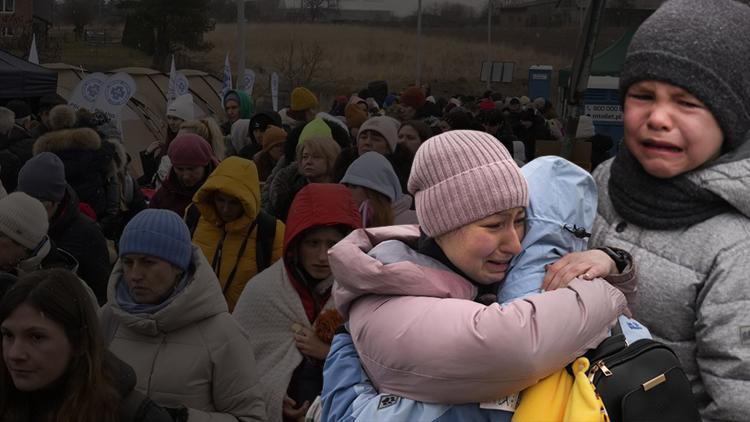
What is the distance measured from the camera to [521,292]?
73.7 inches

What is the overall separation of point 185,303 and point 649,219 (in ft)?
6.76

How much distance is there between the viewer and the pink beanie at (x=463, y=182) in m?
1.89

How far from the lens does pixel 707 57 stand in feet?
6.07

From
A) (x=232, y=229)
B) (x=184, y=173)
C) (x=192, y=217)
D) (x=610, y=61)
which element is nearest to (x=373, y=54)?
(x=610, y=61)

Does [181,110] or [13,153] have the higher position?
[181,110]

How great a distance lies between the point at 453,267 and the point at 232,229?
10.7 feet

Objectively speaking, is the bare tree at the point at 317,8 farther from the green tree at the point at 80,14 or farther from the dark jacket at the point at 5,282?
the dark jacket at the point at 5,282

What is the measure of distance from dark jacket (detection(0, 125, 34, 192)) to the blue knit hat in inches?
207

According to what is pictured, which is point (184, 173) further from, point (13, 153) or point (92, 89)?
point (92, 89)

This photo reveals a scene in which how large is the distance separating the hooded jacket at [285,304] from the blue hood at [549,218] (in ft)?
6.75

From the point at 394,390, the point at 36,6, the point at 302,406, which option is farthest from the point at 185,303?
the point at 36,6

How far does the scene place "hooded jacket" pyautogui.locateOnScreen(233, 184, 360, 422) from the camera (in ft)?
12.8

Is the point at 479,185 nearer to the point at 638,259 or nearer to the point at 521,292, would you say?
the point at 521,292

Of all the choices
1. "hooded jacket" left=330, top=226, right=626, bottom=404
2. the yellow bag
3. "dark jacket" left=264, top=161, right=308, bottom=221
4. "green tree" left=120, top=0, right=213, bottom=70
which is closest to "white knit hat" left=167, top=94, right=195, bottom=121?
"dark jacket" left=264, top=161, right=308, bottom=221
